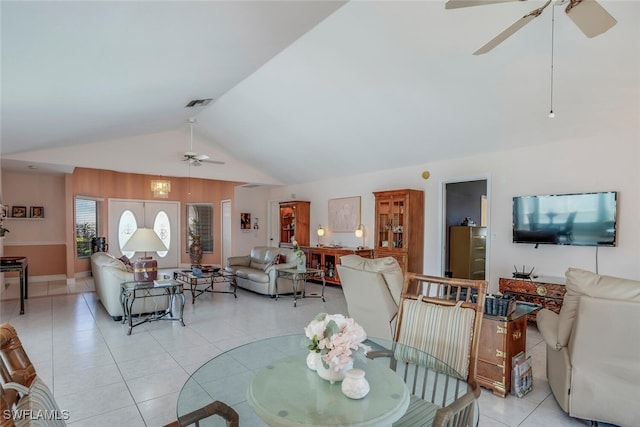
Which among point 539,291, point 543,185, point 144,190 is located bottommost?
point 539,291

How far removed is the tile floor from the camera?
93.9 inches

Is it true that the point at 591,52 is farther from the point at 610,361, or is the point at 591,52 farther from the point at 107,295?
the point at 107,295

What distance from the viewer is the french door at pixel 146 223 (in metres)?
8.98

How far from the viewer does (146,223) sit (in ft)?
31.6

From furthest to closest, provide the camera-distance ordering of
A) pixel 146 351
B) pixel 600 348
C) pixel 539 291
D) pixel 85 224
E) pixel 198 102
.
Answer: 1. pixel 85 224
2. pixel 198 102
3. pixel 539 291
4. pixel 146 351
5. pixel 600 348

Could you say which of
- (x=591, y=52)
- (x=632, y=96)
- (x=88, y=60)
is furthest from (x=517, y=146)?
(x=88, y=60)

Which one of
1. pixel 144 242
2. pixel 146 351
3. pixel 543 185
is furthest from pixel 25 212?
pixel 543 185

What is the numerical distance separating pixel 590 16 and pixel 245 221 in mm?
8536

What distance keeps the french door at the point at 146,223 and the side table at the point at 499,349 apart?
29.1 ft

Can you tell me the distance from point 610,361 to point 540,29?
8.85ft

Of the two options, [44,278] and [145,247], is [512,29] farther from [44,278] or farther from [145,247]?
[44,278]

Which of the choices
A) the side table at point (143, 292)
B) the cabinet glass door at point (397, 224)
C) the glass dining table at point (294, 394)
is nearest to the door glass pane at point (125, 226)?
the side table at point (143, 292)

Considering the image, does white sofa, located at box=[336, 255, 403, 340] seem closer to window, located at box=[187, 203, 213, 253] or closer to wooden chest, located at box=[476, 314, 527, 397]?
wooden chest, located at box=[476, 314, 527, 397]

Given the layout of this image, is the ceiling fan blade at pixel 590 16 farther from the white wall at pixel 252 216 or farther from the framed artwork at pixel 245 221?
the framed artwork at pixel 245 221
